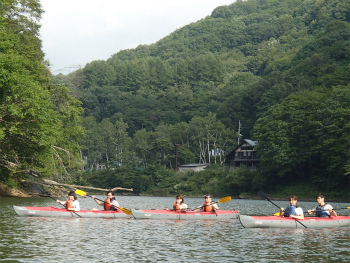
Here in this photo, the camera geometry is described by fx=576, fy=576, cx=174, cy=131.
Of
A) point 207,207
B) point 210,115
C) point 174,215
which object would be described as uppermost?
point 210,115

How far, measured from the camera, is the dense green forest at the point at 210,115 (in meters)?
55.0

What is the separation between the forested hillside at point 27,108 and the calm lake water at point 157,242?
1006cm

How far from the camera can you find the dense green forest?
55000mm

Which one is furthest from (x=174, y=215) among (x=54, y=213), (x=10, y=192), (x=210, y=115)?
(x=210, y=115)

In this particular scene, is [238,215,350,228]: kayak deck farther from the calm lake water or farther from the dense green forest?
the dense green forest

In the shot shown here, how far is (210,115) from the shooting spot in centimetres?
11069

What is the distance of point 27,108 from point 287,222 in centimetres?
1938

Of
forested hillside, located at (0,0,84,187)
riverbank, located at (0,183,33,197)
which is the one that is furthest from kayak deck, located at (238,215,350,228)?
riverbank, located at (0,183,33,197)

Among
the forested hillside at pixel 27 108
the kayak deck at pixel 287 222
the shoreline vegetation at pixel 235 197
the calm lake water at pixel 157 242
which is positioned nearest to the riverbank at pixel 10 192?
the shoreline vegetation at pixel 235 197

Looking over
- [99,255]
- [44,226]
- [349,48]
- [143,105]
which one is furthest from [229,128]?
[99,255]

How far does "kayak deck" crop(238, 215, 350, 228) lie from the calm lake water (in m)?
0.33

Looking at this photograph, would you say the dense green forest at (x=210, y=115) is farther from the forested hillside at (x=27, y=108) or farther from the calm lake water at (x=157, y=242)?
the calm lake water at (x=157, y=242)

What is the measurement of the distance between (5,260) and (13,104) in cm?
2049

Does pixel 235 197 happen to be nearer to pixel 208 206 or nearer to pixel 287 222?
pixel 208 206
